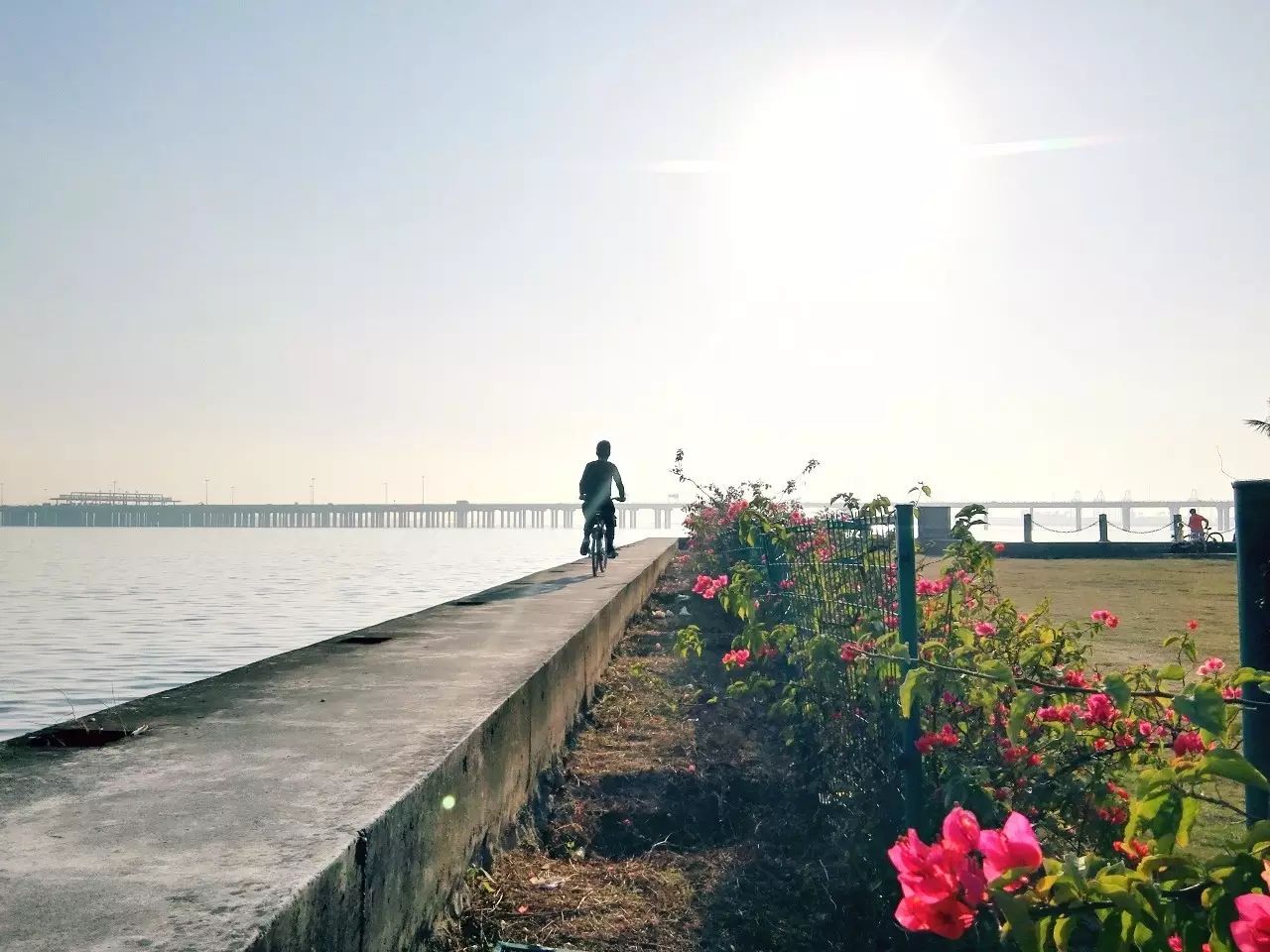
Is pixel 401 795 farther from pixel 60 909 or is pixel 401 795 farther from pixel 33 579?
pixel 33 579

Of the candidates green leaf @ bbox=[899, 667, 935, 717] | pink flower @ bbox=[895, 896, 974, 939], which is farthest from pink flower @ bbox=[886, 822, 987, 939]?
green leaf @ bbox=[899, 667, 935, 717]

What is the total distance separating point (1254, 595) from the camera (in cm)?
264

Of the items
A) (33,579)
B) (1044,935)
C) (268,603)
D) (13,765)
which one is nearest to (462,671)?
(13,765)

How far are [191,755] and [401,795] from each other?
782 mm

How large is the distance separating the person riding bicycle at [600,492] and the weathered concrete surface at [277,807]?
830 cm

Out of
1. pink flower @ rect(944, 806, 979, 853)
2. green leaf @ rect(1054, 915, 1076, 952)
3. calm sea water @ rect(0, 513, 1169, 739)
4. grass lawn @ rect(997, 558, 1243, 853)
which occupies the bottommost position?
calm sea water @ rect(0, 513, 1169, 739)

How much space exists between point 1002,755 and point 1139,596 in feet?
38.2

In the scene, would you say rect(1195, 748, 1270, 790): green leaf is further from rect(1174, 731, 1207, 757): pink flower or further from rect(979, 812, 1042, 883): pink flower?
rect(1174, 731, 1207, 757): pink flower

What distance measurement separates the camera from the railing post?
2586mm

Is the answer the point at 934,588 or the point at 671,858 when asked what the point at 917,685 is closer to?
the point at 671,858

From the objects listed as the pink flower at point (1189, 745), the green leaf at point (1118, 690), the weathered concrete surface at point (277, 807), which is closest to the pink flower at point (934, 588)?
the pink flower at point (1189, 745)

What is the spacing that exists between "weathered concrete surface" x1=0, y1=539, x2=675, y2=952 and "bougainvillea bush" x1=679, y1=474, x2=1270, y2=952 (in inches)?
41.5

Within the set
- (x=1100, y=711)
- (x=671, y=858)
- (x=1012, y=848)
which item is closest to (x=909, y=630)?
(x=1100, y=711)

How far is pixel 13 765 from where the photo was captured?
250 cm
